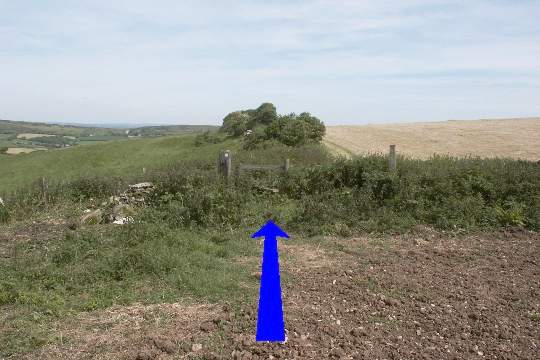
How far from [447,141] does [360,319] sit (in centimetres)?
3370

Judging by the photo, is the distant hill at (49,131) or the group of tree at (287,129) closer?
the group of tree at (287,129)

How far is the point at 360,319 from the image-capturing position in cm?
483

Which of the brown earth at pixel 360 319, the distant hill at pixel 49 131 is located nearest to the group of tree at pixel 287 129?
the brown earth at pixel 360 319

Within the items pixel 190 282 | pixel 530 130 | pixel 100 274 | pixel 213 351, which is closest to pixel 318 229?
pixel 190 282

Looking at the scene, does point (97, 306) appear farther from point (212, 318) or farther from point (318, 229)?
point (318, 229)

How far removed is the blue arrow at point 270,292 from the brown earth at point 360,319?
362 millimetres

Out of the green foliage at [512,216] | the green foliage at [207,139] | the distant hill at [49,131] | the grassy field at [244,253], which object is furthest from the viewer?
the distant hill at [49,131]

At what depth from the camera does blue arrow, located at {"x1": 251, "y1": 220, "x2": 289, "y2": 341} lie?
338 cm

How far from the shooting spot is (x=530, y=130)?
131 ft

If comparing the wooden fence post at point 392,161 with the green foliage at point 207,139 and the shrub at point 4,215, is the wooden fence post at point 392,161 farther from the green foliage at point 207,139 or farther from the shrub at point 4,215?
the green foliage at point 207,139

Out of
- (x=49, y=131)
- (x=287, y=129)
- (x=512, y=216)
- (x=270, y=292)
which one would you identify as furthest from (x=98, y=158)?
(x=49, y=131)

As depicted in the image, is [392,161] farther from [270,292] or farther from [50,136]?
[50,136]

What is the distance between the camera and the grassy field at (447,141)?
28419 millimetres

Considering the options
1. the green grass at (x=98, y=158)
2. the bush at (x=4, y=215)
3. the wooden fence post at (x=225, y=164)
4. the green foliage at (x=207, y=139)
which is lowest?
the green grass at (x=98, y=158)
